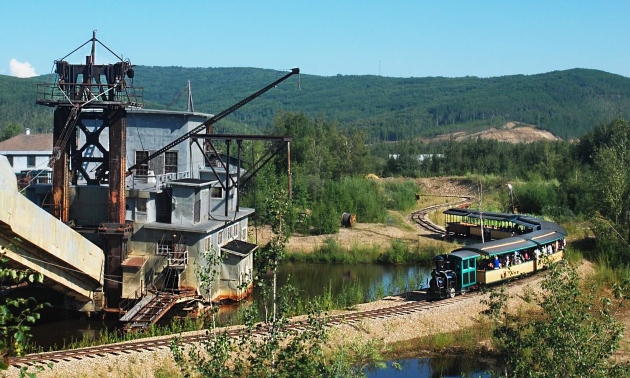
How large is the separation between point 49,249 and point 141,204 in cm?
607

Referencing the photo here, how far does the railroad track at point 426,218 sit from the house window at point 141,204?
78.6 feet

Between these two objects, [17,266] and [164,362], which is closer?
[164,362]

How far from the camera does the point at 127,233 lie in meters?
29.6

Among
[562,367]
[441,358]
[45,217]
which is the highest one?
[45,217]

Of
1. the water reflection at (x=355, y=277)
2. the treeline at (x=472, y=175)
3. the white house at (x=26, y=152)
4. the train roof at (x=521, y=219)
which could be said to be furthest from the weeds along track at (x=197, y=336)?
the white house at (x=26, y=152)

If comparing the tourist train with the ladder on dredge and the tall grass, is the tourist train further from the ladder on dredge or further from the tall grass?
the ladder on dredge

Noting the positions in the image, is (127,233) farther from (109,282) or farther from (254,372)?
(254,372)

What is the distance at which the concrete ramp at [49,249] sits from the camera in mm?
22031

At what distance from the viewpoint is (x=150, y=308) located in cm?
2766

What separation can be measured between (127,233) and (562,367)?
812 inches

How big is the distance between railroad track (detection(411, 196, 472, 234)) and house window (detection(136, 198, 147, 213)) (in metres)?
23.9

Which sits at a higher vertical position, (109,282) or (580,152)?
(580,152)

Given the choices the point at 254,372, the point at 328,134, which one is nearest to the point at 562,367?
the point at 254,372

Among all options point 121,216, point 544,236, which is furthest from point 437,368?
point 121,216
